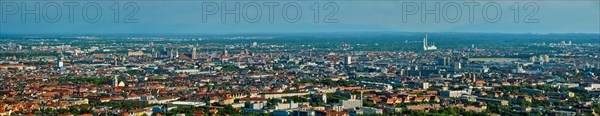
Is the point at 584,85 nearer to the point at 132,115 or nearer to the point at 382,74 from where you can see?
the point at 382,74

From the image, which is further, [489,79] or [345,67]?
[345,67]

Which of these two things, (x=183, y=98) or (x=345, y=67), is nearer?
(x=183, y=98)

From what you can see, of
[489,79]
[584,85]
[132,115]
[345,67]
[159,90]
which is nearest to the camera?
[132,115]

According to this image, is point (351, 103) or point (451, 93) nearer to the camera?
point (351, 103)

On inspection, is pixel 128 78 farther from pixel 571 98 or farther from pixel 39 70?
pixel 571 98

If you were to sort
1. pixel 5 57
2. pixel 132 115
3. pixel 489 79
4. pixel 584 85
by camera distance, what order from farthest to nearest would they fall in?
pixel 5 57, pixel 489 79, pixel 584 85, pixel 132 115

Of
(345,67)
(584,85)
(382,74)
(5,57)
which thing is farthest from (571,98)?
(5,57)

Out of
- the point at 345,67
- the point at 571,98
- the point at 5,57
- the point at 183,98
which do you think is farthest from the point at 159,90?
the point at 5,57

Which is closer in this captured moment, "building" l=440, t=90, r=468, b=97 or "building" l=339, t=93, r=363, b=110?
"building" l=339, t=93, r=363, b=110

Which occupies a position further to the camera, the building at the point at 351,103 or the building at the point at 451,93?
the building at the point at 451,93
